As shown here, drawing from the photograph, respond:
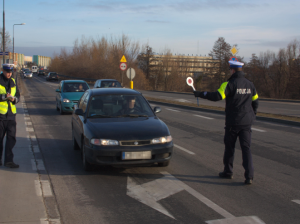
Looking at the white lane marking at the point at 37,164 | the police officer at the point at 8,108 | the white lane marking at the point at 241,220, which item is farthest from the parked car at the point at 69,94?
the white lane marking at the point at 241,220

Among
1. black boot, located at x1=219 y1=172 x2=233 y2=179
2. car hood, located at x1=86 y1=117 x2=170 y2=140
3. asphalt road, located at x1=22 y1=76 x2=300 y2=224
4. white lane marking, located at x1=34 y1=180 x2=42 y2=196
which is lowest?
white lane marking, located at x1=34 y1=180 x2=42 y2=196

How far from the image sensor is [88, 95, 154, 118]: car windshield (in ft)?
22.0

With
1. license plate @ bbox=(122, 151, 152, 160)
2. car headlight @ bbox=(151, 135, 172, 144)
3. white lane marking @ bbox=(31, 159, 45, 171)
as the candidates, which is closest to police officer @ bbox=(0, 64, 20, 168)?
white lane marking @ bbox=(31, 159, 45, 171)

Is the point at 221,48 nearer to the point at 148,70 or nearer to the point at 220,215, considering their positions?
the point at 148,70

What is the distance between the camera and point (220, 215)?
4113 mm

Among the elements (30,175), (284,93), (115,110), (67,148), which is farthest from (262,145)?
(284,93)

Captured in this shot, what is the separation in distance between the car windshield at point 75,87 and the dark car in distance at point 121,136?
966 cm

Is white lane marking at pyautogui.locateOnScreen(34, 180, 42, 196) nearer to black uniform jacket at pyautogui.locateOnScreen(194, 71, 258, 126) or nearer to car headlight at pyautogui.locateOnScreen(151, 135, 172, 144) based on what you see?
car headlight at pyautogui.locateOnScreen(151, 135, 172, 144)

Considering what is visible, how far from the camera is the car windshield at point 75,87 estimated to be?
1625 centimetres

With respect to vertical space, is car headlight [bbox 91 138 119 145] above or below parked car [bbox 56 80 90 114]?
below

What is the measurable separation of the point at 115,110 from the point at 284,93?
166 ft

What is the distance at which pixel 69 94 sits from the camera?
15.6 meters

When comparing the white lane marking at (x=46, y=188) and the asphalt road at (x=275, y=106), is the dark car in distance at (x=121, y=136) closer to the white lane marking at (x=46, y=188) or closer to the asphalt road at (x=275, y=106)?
the white lane marking at (x=46, y=188)

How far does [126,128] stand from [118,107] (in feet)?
3.53
